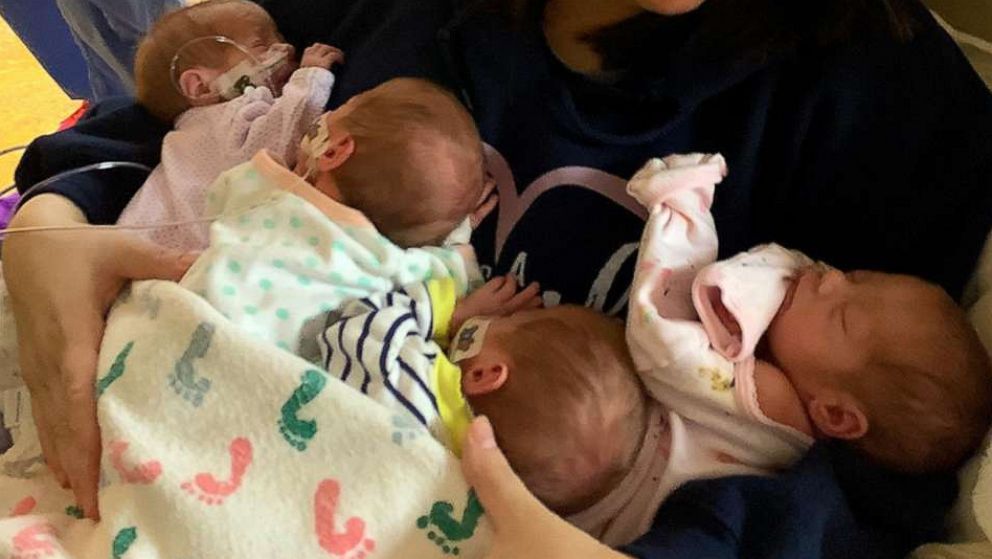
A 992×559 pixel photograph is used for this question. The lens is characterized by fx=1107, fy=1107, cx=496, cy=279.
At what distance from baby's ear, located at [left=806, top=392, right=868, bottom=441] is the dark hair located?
13.9 inches

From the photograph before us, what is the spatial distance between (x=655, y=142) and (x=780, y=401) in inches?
12.1

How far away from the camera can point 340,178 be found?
1172 millimetres

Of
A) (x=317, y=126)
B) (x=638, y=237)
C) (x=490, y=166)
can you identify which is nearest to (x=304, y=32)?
(x=317, y=126)

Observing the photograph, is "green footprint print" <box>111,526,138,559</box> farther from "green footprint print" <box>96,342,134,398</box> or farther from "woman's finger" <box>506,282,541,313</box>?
"woman's finger" <box>506,282,541,313</box>

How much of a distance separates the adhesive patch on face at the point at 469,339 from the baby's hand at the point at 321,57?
0.45m

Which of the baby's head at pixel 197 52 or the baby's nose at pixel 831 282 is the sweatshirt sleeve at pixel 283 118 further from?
the baby's nose at pixel 831 282

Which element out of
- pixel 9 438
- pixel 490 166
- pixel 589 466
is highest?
pixel 490 166

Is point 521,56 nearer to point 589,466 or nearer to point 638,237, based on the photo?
point 638,237

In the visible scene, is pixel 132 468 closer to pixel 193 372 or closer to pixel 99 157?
pixel 193 372

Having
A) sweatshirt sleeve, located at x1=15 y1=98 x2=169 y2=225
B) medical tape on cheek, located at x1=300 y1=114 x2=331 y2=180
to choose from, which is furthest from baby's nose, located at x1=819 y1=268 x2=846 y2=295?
sweatshirt sleeve, located at x1=15 y1=98 x2=169 y2=225

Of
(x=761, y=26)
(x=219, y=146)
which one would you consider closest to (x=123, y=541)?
(x=219, y=146)

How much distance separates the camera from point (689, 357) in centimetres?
104

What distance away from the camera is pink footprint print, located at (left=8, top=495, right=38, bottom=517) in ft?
3.54

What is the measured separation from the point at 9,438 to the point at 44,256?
0.68 feet
